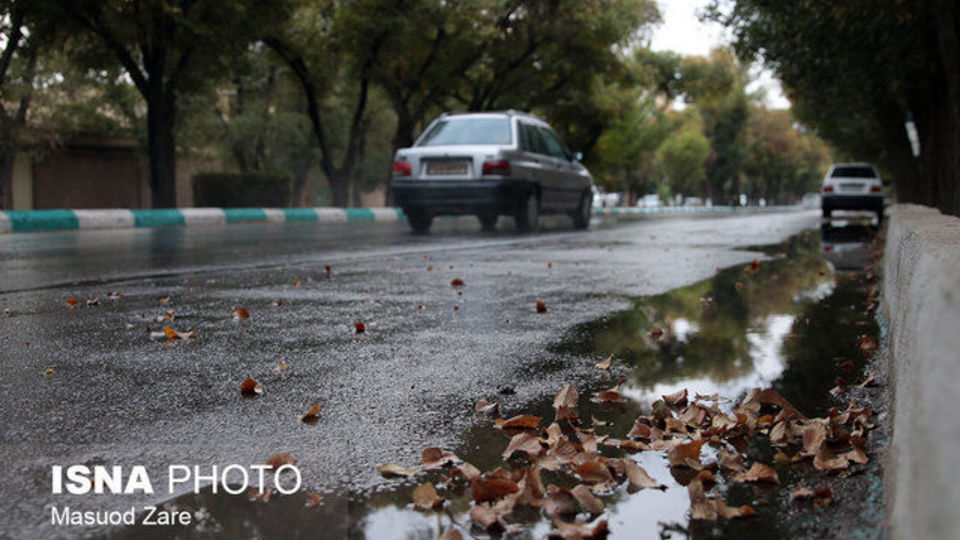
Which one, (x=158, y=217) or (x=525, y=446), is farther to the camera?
(x=158, y=217)

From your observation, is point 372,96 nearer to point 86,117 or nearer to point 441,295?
point 86,117

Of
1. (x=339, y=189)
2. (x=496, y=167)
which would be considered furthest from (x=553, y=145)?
(x=339, y=189)

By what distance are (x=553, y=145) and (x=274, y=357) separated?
12373 millimetres

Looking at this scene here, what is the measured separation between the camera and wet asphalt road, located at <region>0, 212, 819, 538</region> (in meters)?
2.60

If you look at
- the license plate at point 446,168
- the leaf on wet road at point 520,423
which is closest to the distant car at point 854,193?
the license plate at point 446,168

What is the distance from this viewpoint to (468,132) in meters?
14.3

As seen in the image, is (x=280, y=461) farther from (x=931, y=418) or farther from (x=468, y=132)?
(x=468, y=132)

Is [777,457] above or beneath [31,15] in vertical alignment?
beneath

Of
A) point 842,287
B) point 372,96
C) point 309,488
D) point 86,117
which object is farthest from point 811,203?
point 309,488

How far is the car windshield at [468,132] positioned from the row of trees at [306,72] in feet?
24.4

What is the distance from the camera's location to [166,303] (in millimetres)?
5754

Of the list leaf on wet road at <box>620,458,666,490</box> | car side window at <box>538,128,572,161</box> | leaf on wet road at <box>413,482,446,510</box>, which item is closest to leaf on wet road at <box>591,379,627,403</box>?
leaf on wet road at <box>620,458,666,490</box>

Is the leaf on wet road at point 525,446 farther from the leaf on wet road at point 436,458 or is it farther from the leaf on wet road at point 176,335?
the leaf on wet road at point 176,335

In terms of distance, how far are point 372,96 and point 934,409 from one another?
131 feet
